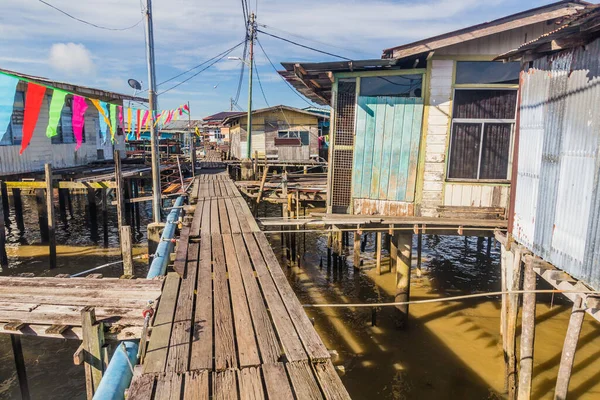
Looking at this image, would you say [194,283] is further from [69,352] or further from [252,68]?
[252,68]

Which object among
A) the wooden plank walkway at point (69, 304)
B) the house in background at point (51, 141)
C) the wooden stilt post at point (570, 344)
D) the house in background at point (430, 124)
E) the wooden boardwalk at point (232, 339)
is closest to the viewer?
the wooden boardwalk at point (232, 339)

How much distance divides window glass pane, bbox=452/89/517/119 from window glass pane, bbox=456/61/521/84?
235 millimetres

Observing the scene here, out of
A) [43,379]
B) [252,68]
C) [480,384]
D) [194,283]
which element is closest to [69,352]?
[43,379]

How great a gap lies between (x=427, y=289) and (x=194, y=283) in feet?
30.7

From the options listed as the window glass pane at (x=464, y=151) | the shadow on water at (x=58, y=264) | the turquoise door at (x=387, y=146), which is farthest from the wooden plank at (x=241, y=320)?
the window glass pane at (x=464, y=151)

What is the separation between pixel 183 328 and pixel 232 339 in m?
0.61

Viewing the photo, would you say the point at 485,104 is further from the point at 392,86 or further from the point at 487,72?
the point at 392,86

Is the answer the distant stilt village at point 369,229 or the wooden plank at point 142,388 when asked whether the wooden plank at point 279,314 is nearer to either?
the distant stilt village at point 369,229

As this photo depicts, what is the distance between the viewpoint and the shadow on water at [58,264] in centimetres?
764

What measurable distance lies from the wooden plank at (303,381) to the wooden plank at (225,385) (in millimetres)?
491

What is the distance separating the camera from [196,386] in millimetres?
3168

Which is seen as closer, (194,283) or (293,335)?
(293,335)

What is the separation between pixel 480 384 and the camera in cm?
776

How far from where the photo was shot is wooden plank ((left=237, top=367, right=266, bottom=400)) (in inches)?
121
